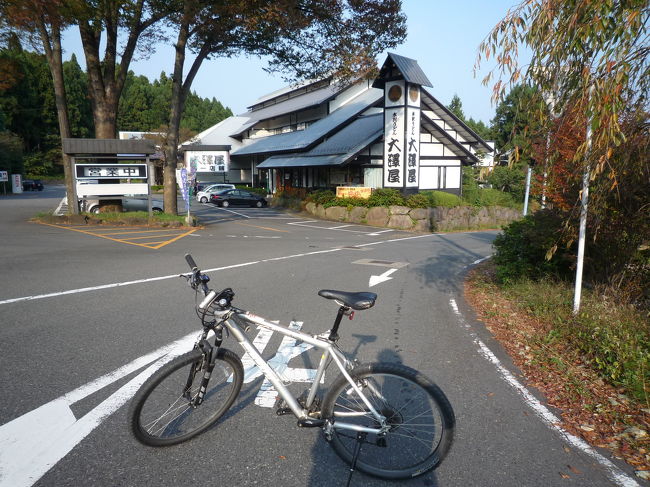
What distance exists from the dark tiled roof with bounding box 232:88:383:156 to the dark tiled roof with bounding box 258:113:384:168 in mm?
512

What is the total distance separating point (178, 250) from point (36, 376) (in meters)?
9.03

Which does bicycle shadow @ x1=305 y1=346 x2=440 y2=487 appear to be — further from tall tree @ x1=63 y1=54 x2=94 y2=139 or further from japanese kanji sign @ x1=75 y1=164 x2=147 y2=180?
tall tree @ x1=63 y1=54 x2=94 y2=139

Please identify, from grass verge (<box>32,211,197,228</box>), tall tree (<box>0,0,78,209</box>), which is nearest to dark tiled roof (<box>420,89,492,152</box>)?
grass verge (<box>32,211,197,228</box>)

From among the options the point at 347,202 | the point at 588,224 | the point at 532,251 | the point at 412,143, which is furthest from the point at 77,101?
the point at 588,224

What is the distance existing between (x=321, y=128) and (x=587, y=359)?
29884mm

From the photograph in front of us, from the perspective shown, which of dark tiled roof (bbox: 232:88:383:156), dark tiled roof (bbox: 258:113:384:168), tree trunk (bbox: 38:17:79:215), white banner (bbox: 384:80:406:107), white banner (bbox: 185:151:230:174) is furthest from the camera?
white banner (bbox: 185:151:230:174)

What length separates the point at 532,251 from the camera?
8.63m

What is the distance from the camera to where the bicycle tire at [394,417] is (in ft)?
10.3

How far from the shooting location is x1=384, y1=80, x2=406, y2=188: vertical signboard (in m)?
23.9

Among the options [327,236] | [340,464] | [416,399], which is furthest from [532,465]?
[327,236]

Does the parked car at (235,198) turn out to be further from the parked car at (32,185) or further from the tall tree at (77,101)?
the tall tree at (77,101)

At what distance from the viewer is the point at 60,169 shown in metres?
71.7

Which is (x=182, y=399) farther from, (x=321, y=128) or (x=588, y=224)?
(x=321, y=128)

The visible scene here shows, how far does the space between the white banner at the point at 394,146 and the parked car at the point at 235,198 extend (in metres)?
14.1
